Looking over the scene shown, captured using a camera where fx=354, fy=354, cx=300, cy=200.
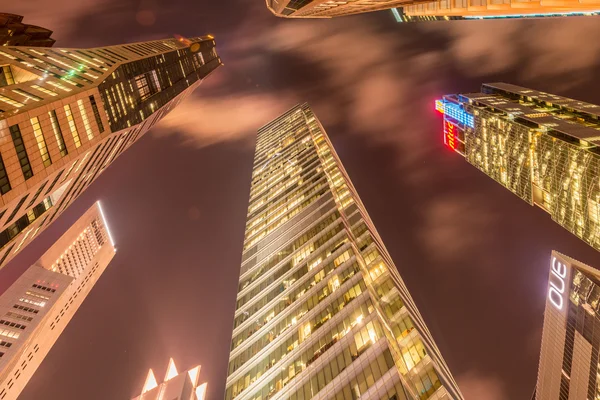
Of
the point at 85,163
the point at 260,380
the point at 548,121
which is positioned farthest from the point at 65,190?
the point at 548,121

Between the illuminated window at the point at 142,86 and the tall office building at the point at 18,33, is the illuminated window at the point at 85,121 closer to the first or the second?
the illuminated window at the point at 142,86

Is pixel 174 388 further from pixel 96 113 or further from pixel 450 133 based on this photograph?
pixel 450 133

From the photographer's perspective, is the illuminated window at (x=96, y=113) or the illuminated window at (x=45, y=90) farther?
the illuminated window at (x=96, y=113)

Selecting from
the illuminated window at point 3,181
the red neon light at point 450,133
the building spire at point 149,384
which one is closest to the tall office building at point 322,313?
the illuminated window at point 3,181

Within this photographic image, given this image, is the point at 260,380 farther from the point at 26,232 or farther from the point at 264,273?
the point at 26,232

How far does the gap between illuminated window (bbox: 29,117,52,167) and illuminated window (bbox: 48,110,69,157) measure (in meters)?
2.58

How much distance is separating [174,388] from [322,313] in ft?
170

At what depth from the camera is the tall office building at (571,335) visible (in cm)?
6788

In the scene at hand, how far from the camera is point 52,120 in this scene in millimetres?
42906

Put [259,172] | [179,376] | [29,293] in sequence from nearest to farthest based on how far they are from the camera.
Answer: [179,376] < [29,293] < [259,172]

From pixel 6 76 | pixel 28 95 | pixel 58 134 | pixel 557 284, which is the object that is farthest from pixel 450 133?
pixel 6 76

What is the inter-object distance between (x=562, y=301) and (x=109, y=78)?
102579 mm

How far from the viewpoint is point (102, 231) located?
159 metres

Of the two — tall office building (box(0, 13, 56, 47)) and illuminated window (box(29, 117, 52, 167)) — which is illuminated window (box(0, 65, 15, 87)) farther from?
tall office building (box(0, 13, 56, 47))
